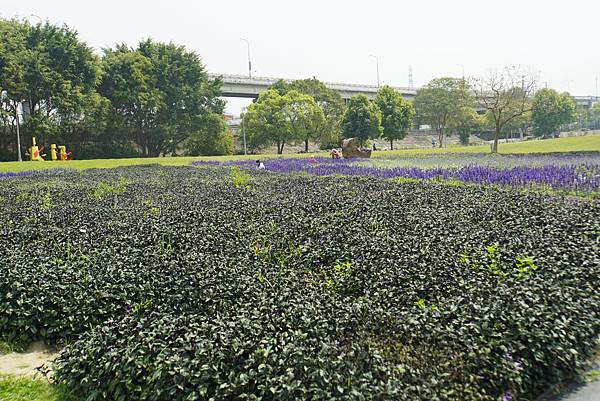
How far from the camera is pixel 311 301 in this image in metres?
4.19

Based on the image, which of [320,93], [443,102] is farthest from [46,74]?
[443,102]

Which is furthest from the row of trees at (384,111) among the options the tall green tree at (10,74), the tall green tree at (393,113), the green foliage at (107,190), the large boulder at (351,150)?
the green foliage at (107,190)

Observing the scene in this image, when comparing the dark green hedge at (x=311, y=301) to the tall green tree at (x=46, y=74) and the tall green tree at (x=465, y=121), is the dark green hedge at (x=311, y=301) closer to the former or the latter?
the tall green tree at (x=46, y=74)

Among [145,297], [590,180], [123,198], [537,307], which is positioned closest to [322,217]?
[145,297]

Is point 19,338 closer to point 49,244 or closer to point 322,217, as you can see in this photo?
point 49,244

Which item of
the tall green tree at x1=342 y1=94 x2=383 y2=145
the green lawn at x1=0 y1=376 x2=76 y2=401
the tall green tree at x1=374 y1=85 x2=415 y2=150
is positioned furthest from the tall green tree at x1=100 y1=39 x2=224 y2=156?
the green lawn at x1=0 y1=376 x2=76 y2=401

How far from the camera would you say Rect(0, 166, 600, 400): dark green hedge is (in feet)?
10.4

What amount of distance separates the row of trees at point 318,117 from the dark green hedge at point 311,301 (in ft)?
141

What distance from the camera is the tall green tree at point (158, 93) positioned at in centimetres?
4384

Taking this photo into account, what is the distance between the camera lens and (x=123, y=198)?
11.2 m

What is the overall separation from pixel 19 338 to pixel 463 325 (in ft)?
13.2

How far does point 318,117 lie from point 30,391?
49.8 meters

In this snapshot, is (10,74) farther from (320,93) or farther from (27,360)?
(27,360)

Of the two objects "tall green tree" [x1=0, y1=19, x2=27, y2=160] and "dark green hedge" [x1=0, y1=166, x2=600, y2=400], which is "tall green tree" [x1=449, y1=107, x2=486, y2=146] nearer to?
"tall green tree" [x1=0, y1=19, x2=27, y2=160]
